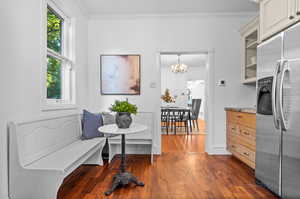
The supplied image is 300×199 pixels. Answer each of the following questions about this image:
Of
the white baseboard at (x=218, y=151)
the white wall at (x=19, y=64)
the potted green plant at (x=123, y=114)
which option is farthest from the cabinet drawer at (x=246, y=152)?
the white wall at (x=19, y=64)

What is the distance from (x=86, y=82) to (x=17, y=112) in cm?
184

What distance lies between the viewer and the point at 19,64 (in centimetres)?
179

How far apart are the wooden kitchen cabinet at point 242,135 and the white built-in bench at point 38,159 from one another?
2263 mm

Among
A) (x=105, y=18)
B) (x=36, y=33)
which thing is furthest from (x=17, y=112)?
(x=105, y=18)

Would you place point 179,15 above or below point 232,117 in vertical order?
above

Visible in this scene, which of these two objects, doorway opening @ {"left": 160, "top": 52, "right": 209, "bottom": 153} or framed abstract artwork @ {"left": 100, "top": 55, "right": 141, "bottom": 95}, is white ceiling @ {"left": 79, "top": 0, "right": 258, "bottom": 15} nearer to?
framed abstract artwork @ {"left": 100, "top": 55, "right": 141, "bottom": 95}

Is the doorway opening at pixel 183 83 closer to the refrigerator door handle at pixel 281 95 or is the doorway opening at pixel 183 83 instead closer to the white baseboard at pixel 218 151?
the white baseboard at pixel 218 151

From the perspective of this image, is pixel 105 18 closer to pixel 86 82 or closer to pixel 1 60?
pixel 86 82

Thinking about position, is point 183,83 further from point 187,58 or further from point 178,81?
point 187,58

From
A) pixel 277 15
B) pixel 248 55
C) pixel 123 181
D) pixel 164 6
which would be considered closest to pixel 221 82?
pixel 248 55

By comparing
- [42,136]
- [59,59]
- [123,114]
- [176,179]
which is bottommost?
[176,179]

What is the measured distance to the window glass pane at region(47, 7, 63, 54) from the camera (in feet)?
8.26

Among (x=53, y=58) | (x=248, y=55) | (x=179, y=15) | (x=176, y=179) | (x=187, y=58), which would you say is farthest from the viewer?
(x=187, y=58)

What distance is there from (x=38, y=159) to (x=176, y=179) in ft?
5.48
